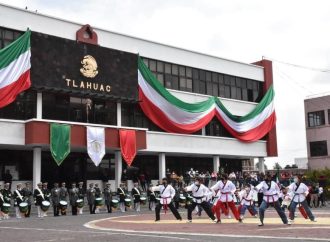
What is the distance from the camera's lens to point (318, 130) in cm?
6050

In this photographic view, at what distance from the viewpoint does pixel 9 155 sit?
1303 inches

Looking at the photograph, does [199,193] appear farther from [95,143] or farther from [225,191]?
[95,143]

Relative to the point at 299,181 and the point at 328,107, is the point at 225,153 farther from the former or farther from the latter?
the point at 299,181

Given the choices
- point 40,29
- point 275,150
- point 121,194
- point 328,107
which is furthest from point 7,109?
point 328,107

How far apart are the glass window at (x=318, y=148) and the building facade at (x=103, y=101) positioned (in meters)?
15.4

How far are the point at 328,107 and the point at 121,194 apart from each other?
36.6 m

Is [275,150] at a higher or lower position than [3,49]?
lower

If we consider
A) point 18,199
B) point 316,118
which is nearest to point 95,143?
point 18,199

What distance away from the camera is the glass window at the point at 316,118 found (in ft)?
198

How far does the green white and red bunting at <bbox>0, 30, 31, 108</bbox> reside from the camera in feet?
98.6

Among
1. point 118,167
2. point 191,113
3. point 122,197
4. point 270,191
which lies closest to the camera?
point 270,191

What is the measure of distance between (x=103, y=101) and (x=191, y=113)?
7680 millimetres

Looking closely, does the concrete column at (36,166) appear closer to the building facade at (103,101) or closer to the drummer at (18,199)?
the building facade at (103,101)

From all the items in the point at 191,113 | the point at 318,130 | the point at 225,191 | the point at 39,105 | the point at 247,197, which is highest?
the point at 318,130
